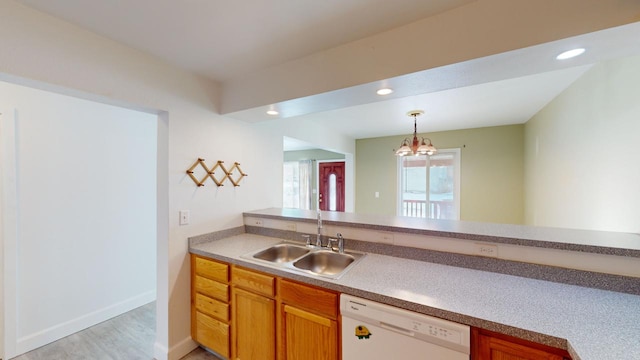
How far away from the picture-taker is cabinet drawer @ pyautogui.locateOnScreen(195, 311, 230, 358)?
1.84 meters

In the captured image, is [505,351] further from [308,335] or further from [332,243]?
[332,243]

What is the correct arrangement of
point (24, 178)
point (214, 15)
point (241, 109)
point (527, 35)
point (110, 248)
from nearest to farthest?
point (527, 35) < point (214, 15) < point (24, 178) < point (241, 109) < point (110, 248)

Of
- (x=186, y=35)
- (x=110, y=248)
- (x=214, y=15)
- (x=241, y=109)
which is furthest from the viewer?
(x=110, y=248)

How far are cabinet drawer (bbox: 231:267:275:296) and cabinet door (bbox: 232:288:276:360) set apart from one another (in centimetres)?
4

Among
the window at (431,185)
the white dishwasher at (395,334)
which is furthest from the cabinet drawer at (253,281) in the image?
the window at (431,185)

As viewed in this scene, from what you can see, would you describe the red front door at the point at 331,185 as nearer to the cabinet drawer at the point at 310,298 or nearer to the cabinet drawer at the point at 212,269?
the cabinet drawer at the point at 212,269

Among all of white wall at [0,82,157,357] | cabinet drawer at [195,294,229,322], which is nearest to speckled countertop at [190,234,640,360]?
cabinet drawer at [195,294,229,322]

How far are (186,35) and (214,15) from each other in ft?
1.07

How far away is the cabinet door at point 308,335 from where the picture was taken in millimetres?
1361

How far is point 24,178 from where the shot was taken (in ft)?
6.47

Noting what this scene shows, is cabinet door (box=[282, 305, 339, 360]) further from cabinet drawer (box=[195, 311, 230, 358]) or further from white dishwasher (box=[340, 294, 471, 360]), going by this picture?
cabinet drawer (box=[195, 311, 230, 358])

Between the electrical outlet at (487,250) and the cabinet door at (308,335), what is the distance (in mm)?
1005

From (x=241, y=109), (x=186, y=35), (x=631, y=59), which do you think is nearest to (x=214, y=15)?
(x=186, y=35)

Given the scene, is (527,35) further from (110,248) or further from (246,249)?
(110,248)
